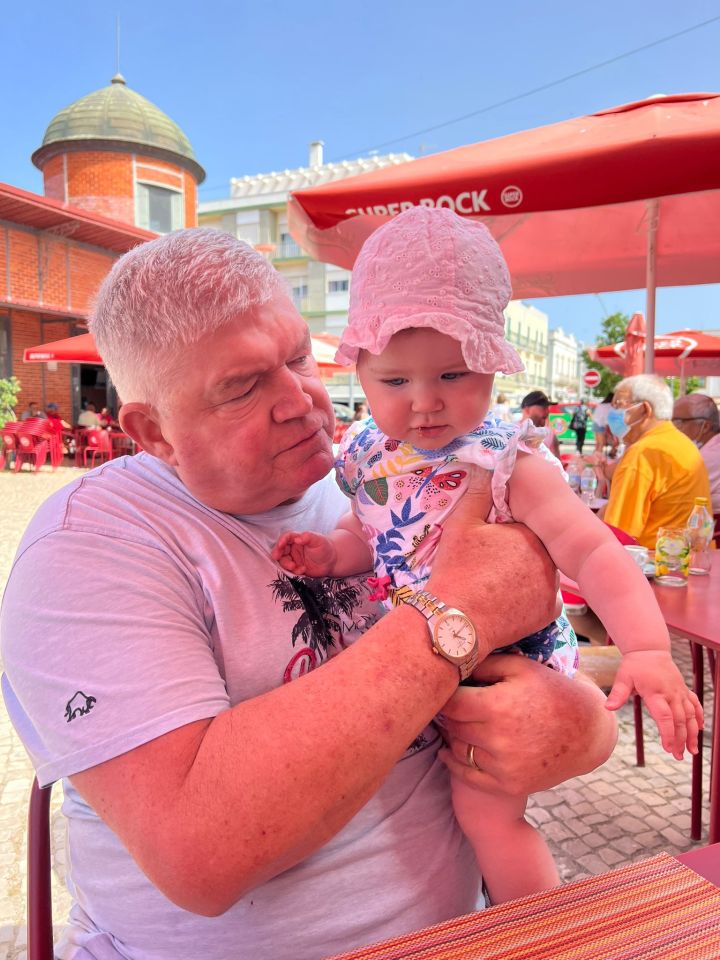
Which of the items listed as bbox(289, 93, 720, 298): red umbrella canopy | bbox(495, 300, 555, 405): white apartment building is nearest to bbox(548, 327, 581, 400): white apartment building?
bbox(495, 300, 555, 405): white apartment building

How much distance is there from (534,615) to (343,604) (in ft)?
1.45

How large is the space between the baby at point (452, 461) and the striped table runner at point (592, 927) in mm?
339

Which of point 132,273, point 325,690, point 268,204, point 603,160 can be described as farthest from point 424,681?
point 268,204

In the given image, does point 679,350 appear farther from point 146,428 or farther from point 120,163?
point 120,163

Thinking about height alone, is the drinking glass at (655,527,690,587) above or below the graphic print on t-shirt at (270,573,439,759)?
below

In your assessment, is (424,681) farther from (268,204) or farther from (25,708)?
(268,204)

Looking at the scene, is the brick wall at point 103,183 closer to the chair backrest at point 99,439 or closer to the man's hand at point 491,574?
the chair backrest at point 99,439

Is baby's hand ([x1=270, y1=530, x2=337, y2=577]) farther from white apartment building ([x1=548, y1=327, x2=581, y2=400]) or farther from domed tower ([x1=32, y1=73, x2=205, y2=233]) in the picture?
white apartment building ([x1=548, y1=327, x2=581, y2=400])

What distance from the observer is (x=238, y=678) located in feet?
3.93

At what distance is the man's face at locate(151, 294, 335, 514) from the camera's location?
127cm

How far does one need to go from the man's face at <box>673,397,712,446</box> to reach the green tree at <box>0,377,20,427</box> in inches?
582

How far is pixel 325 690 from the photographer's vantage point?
1014 mm

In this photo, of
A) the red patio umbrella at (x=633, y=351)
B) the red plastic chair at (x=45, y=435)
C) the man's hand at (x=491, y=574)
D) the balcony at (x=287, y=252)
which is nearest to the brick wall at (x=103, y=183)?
the red plastic chair at (x=45, y=435)

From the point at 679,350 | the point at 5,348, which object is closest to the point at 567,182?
the point at 679,350
